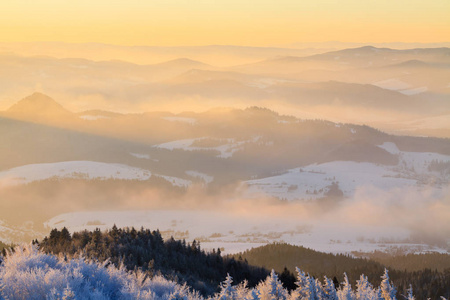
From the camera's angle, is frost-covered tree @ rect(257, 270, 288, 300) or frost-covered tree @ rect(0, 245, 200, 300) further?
frost-covered tree @ rect(257, 270, 288, 300)

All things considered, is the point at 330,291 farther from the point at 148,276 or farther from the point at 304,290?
the point at 148,276

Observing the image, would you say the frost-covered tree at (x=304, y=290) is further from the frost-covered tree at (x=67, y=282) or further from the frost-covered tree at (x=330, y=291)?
the frost-covered tree at (x=67, y=282)

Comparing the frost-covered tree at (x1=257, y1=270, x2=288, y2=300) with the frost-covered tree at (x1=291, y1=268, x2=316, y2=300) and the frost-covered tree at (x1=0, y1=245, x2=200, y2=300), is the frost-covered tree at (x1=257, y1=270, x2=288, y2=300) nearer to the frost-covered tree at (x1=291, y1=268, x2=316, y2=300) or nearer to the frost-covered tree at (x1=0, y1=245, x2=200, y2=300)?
the frost-covered tree at (x1=291, y1=268, x2=316, y2=300)

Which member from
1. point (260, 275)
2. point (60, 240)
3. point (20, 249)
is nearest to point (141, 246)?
point (60, 240)

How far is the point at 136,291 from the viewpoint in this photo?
23828mm

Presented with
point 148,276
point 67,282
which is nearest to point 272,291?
point 67,282

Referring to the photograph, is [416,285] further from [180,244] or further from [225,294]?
[225,294]

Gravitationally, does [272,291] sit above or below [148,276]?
below

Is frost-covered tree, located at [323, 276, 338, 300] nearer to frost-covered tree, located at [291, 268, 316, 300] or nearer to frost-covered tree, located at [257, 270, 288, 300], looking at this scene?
frost-covered tree, located at [291, 268, 316, 300]

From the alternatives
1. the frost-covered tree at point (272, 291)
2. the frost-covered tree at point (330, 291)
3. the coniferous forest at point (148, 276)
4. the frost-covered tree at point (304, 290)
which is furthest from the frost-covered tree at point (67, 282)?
the frost-covered tree at point (330, 291)

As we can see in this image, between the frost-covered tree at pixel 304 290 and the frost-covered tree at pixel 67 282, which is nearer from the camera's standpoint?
the frost-covered tree at pixel 67 282

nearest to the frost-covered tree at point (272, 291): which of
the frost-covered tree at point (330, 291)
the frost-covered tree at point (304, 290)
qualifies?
the frost-covered tree at point (304, 290)

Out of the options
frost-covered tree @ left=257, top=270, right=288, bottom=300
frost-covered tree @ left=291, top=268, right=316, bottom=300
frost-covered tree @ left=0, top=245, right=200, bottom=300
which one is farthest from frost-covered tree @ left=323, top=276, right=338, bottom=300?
frost-covered tree @ left=0, top=245, right=200, bottom=300

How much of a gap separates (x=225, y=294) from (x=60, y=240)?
105 feet
